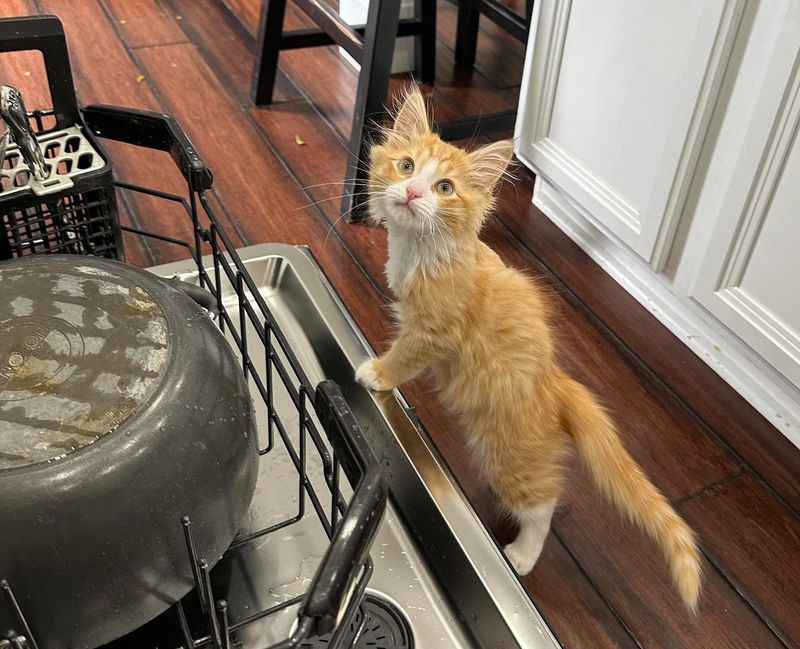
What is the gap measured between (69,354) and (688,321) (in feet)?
3.56

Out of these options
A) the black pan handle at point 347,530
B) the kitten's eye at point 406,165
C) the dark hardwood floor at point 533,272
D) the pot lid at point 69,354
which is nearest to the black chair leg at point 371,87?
the dark hardwood floor at point 533,272

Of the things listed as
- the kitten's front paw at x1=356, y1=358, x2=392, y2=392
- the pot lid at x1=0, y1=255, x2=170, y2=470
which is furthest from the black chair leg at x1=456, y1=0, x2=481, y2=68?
the pot lid at x1=0, y1=255, x2=170, y2=470

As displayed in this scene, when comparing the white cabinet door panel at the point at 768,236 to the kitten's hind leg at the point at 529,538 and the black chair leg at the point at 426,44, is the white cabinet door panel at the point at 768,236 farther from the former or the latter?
the black chair leg at the point at 426,44

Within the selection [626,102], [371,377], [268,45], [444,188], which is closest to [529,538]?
[371,377]

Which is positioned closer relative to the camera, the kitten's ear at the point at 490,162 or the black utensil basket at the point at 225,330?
the black utensil basket at the point at 225,330

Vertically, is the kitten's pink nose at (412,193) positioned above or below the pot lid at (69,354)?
below

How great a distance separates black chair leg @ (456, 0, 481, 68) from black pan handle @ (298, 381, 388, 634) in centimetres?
180

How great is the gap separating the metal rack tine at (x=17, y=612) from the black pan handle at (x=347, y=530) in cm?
18

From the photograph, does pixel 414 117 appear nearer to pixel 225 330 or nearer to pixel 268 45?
pixel 225 330

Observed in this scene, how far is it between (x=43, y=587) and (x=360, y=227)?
115 centimetres

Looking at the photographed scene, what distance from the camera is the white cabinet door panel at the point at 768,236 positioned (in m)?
1.02

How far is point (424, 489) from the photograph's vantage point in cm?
80

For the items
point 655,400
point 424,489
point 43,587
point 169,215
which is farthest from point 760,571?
point 169,215

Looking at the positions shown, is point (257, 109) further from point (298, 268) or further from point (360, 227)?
point (298, 268)
